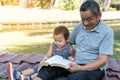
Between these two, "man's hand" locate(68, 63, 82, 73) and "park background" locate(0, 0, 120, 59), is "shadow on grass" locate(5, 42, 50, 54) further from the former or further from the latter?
"man's hand" locate(68, 63, 82, 73)

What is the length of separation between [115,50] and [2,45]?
7.44 feet

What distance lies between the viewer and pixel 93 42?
12.2 feet

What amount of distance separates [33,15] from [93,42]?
565 centimetres

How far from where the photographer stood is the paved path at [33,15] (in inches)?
356

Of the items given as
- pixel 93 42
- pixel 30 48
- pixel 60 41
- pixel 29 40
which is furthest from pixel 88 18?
pixel 29 40

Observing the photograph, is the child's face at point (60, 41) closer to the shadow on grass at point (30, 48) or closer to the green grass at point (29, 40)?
the green grass at point (29, 40)

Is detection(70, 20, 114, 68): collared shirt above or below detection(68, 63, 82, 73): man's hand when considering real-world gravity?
above

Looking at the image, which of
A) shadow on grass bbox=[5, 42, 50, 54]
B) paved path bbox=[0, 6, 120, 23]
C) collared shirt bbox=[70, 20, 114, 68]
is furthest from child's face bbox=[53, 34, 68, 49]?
paved path bbox=[0, 6, 120, 23]

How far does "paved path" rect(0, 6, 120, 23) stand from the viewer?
9055 millimetres

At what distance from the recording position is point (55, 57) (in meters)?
3.80

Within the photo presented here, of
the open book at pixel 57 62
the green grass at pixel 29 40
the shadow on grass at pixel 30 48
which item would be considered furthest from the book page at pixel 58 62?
the shadow on grass at pixel 30 48

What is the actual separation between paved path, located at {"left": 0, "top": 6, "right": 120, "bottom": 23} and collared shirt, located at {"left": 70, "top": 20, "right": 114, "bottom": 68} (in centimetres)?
531

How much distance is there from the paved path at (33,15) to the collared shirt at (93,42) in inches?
209

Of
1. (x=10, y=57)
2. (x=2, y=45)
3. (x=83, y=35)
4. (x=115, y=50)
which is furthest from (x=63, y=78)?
(x=2, y=45)
